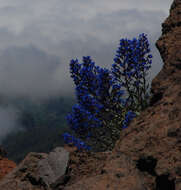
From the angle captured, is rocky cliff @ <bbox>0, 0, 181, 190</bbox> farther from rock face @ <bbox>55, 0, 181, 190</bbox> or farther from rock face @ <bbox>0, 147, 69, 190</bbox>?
rock face @ <bbox>0, 147, 69, 190</bbox>

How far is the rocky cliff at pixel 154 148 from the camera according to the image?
155 inches

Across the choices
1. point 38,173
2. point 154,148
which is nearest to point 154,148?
point 154,148

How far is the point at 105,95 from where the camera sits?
1053cm

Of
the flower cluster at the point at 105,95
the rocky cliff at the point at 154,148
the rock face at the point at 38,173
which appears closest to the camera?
the rocky cliff at the point at 154,148

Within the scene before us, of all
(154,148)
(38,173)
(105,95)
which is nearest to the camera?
(154,148)

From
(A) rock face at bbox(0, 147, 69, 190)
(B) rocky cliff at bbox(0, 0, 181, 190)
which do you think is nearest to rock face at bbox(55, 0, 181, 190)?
(B) rocky cliff at bbox(0, 0, 181, 190)

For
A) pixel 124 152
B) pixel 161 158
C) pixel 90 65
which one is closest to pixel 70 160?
pixel 124 152

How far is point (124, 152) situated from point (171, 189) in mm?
911

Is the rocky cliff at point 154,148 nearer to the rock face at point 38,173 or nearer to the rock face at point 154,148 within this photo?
the rock face at point 154,148

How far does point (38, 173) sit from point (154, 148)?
4080mm

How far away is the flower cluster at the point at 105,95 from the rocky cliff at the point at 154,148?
5347 mm

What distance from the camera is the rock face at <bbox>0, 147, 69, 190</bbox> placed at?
6.99m

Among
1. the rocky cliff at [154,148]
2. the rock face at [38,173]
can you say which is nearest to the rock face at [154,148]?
the rocky cliff at [154,148]

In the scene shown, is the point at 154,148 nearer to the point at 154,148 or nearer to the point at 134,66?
the point at 154,148
